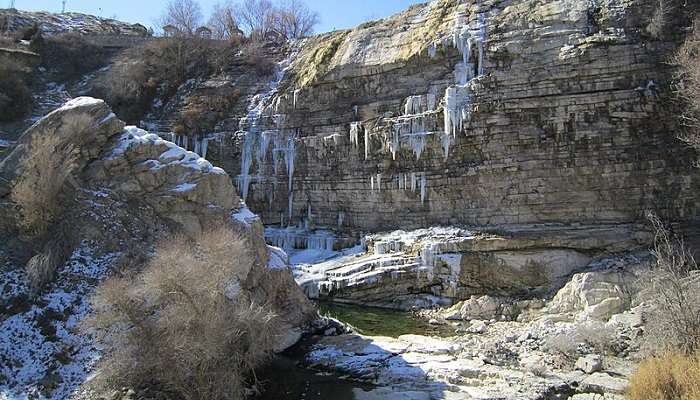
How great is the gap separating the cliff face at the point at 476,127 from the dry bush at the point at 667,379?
427 inches

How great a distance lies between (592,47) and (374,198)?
11.0 m

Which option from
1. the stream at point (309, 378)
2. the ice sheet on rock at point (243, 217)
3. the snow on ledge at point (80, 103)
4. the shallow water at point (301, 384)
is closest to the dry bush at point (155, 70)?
the snow on ledge at point (80, 103)

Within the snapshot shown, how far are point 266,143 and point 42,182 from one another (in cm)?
1662

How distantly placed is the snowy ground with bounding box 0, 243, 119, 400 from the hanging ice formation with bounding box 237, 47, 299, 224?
52.1 feet

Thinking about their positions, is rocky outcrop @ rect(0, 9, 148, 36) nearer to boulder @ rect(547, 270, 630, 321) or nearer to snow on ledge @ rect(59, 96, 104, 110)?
snow on ledge @ rect(59, 96, 104, 110)

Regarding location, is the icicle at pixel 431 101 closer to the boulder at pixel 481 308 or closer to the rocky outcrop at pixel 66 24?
the boulder at pixel 481 308

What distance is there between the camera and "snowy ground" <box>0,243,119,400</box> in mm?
9773

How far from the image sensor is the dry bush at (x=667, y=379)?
895 centimetres

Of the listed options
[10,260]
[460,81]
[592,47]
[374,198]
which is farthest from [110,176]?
[592,47]

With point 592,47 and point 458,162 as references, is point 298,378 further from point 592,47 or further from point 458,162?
point 592,47

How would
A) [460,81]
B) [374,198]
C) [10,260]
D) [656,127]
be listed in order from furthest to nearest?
1. [374,198]
2. [460,81]
3. [656,127]
4. [10,260]

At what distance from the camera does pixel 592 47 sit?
2031 cm

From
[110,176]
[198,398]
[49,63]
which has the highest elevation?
[49,63]

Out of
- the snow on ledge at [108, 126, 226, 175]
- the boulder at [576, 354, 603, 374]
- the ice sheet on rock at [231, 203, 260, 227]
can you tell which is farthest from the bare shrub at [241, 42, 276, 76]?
the boulder at [576, 354, 603, 374]
